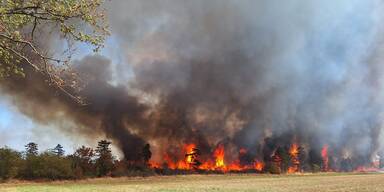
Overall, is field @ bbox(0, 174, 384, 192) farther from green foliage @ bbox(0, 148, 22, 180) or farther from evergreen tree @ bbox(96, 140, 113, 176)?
evergreen tree @ bbox(96, 140, 113, 176)

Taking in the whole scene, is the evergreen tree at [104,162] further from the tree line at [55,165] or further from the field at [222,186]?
the field at [222,186]

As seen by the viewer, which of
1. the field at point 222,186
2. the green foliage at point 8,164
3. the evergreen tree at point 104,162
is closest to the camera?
the field at point 222,186

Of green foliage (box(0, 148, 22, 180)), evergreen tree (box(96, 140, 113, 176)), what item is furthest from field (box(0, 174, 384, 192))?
evergreen tree (box(96, 140, 113, 176))

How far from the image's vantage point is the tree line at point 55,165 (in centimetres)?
9016

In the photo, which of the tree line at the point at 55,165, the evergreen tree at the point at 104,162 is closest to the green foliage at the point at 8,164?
the tree line at the point at 55,165

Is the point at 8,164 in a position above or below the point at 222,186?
above

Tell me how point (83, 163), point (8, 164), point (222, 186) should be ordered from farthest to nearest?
point (83, 163) → point (8, 164) → point (222, 186)

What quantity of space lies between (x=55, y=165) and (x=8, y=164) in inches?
422

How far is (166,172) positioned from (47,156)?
5674 centimetres

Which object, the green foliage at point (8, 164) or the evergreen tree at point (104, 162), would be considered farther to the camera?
the evergreen tree at point (104, 162)

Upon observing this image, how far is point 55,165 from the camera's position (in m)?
96.4

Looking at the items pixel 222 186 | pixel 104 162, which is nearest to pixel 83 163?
pixel 104 162

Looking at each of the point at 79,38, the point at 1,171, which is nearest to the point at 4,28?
the point at 79,38

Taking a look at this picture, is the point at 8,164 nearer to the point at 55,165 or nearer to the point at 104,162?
the point at 55,165
